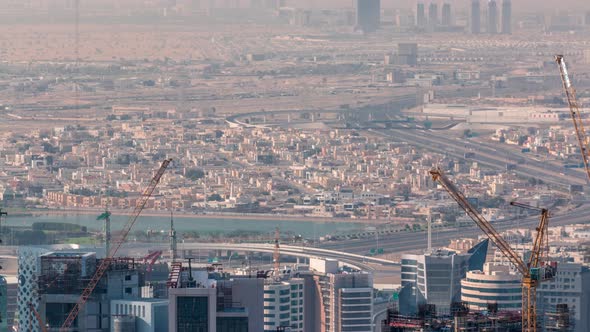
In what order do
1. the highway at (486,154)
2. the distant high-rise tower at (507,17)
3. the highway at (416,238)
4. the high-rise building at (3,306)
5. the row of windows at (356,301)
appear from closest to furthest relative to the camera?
the high-rise building at (3,306), the row of windows at (356,301), the highway at (416,238), the highway at (486,154), the distant high-rise tower at (507,17)

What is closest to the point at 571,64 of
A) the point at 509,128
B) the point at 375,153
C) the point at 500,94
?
the point at 500,94

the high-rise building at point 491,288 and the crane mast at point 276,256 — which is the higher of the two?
the high-rise building at point 491,288

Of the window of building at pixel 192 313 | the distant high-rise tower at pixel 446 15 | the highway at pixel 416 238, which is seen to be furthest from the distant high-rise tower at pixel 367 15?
the window of building at pixel 192 313

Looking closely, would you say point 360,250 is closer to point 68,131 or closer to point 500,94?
point 68,131

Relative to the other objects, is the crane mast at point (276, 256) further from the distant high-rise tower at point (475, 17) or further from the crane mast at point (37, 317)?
the distant high-rise tower at point (475, 17)

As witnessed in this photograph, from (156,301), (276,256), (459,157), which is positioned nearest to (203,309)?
(156,301)

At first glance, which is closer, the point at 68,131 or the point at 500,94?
the point at 68,131
